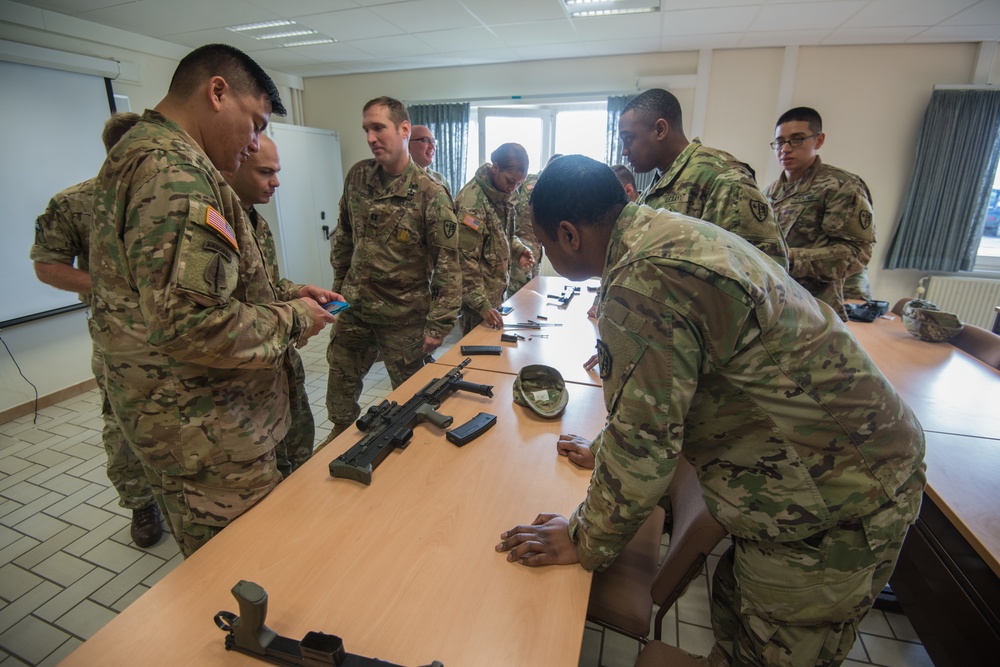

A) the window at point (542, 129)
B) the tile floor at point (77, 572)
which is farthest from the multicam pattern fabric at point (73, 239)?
the window at point (542, 129)

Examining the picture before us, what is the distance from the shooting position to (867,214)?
2.38m

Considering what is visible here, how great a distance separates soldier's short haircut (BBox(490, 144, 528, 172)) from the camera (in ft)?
9.75

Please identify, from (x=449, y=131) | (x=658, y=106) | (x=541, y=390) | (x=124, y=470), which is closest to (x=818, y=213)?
(x=658, y=106)

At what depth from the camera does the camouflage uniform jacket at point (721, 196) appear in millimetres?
1687

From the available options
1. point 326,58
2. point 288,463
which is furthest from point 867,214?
point 326,58

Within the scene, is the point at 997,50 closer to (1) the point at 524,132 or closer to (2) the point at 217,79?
(1) the point at 524,132

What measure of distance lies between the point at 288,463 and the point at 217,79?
125cm

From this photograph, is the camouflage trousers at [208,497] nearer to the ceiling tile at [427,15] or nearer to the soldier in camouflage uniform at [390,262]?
the soldier in camouflage uniform at [390,262]

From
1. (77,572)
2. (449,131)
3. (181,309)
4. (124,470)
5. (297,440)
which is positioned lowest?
(77,572)

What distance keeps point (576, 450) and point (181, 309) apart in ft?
3.30

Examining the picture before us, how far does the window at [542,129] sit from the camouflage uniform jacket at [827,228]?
9.02ft

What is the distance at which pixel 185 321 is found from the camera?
95cm

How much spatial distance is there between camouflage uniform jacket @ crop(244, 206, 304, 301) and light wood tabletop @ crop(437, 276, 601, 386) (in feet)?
2.17

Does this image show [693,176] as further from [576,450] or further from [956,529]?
[956,529]
